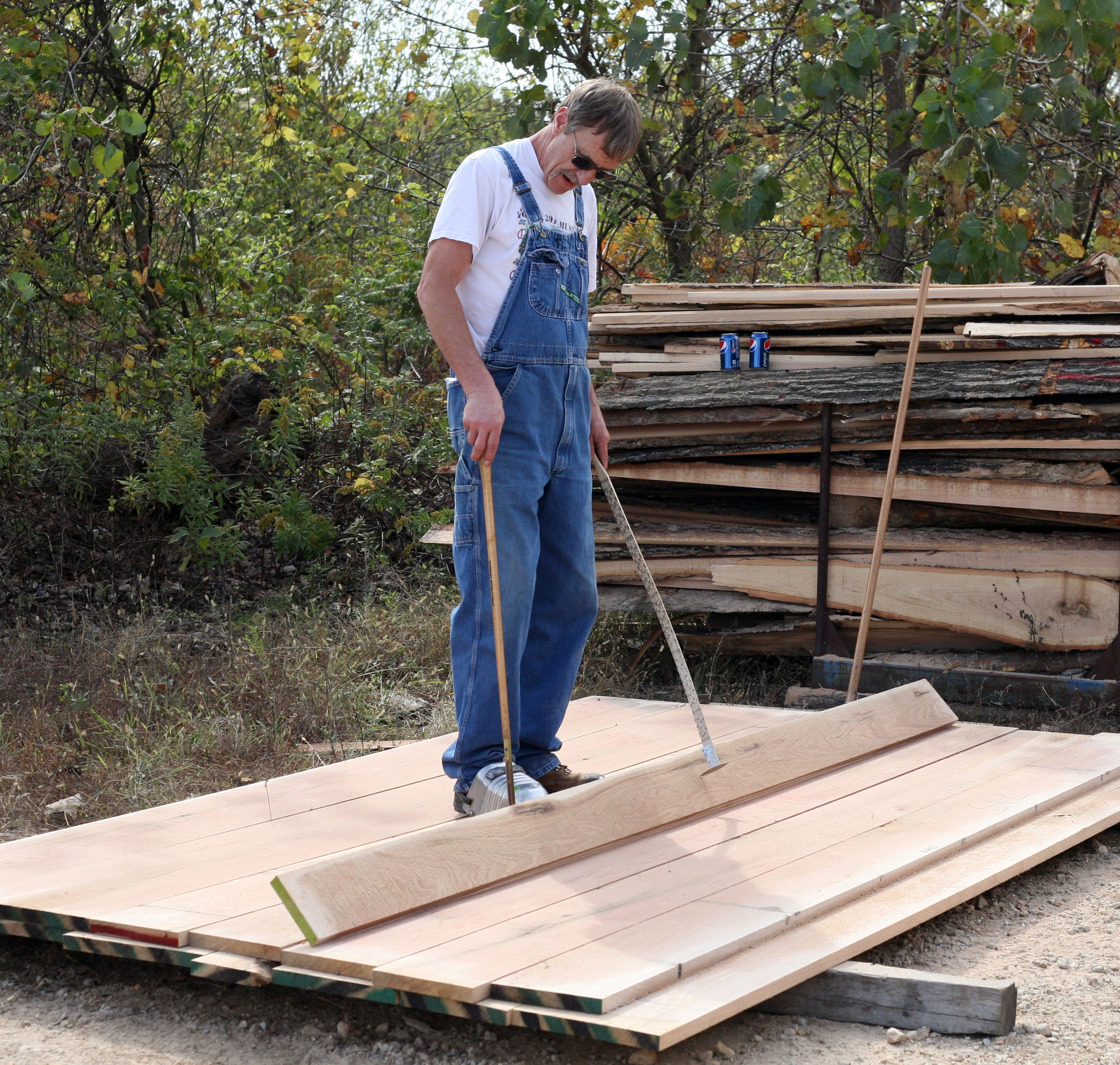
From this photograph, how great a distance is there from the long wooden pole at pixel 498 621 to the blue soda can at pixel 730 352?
2.62 m

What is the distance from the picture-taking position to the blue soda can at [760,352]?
589cm

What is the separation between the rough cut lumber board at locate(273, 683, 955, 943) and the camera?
9.46ft

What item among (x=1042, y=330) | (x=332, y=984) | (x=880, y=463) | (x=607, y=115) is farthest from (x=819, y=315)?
(x=332, y=984)

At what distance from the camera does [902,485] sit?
18.3 feet

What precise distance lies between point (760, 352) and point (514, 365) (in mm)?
2516

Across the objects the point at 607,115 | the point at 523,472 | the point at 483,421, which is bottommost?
the point at 523,472

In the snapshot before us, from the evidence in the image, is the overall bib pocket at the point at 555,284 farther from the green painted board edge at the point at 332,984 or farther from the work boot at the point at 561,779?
the green painted board edge at the point at 332,984

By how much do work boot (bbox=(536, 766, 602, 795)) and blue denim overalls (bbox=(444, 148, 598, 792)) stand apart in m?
0.20

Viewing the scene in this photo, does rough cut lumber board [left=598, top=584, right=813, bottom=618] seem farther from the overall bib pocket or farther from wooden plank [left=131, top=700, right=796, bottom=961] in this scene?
the overall bib pocket

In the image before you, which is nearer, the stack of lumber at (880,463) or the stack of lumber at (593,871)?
the stack of lumber at (593,871)

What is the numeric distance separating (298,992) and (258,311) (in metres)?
6.72

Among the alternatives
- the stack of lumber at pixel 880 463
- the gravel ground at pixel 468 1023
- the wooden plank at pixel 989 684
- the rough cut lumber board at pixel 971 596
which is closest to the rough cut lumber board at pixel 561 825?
the gravel ground at pixel 468 1023

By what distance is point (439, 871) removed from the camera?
10.1ft

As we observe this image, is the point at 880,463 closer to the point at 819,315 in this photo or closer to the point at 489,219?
the point at 819,315
